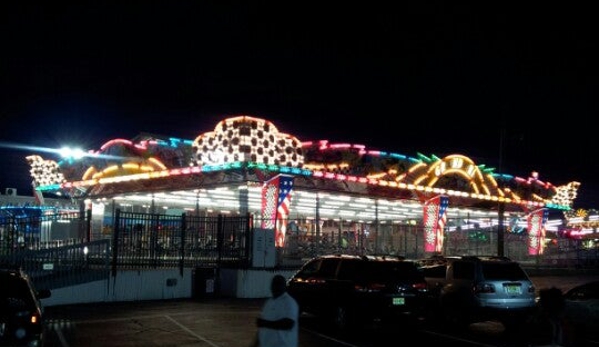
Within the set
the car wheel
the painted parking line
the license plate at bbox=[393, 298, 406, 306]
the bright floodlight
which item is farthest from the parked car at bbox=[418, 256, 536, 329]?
the bright floodlight

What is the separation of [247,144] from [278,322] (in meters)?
19.4

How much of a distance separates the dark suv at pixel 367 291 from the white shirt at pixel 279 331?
6852mm

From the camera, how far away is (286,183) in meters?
27.9

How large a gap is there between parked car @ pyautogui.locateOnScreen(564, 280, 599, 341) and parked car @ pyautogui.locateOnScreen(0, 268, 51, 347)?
370 inches

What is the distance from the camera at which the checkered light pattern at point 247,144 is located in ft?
86.6

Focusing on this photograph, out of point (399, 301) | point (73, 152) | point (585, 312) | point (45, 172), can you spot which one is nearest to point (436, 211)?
point (73, 152)

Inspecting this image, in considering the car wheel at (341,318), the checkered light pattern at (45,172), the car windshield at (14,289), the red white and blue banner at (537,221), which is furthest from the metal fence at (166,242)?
the red white and blue banner at (537,221)

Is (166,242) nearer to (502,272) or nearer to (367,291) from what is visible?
(367,291)

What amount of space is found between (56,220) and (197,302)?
16.4 ft

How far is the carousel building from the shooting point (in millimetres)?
26578

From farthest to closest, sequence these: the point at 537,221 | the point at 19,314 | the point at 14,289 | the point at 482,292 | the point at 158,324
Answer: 1. the point at 537,221
2. the point at 158,324
3. the point at 482,292
4. the point at 14,289
5. the point at 19,314

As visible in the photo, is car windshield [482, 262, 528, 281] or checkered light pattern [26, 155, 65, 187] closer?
car windshield [482, 262, 528, 281]

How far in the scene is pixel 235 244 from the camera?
2269cm

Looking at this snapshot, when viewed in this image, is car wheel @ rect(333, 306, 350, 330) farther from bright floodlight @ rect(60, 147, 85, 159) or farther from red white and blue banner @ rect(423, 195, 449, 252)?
bright floodlight @ rect(60, 147, 85, 159)
